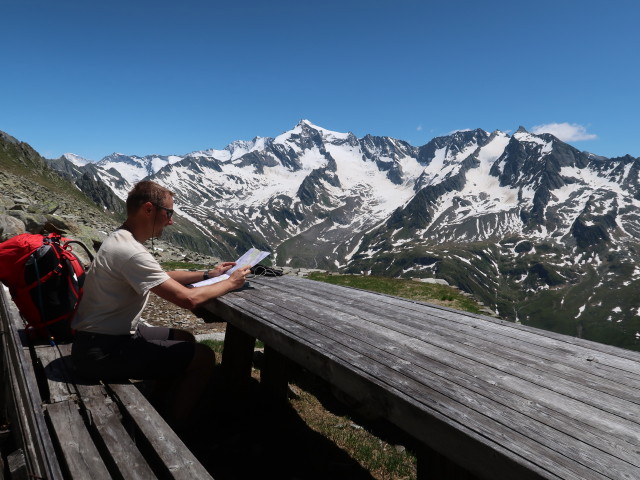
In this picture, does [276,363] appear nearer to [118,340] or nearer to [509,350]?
[118,340]

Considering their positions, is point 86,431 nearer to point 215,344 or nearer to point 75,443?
point 75,443

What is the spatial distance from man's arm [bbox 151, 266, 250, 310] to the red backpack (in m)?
1.55

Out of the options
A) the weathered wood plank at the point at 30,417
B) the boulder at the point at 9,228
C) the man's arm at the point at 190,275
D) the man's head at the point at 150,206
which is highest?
the man's head at the point at 150,206

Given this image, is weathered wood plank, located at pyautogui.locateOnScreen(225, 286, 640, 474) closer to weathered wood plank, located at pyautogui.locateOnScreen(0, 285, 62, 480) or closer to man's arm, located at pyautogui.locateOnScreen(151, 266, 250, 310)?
man's arm, located at pyautogui.locateOnScreen(151, 266, 250, 310)

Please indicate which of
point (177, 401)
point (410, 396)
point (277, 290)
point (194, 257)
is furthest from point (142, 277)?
point (194, 257)

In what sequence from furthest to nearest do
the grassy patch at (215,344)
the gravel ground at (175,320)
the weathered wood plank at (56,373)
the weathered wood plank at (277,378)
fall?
the gravel ground at (175,320) < the grassy patch at (215,344) < the weathered wood plank at (277,378) < the weathered wood plank at (56,373)

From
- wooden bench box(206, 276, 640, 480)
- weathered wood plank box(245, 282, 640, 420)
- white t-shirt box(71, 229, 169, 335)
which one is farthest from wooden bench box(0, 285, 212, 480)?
weathered wood plank box(245, 282, 640, 420)

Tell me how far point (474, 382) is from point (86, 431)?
11.5 feet

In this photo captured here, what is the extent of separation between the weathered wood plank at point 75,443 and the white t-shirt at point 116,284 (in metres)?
1.20

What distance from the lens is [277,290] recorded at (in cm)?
802

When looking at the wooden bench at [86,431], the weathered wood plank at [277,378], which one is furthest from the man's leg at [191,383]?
the weathered wood plank at [277,378]

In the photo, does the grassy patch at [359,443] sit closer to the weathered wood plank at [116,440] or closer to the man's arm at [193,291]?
the man's arm at [193,291]

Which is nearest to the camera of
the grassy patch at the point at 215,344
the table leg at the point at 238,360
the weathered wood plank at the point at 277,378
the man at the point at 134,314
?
the man at the point at 134,314

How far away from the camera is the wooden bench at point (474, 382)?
2.81 m
